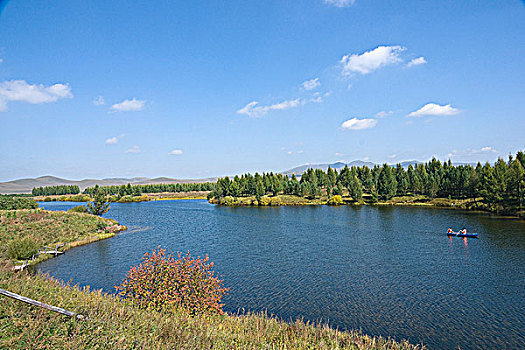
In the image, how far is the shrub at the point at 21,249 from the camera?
28.6 m

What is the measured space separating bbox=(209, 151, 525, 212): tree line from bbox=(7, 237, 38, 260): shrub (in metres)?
75.7

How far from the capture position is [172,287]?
44.8 feet

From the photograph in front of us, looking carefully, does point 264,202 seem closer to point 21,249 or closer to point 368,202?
point 368,202

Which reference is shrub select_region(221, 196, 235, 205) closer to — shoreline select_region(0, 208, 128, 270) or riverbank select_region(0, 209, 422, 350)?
shoreline select_region(0, 208, 128, 270)

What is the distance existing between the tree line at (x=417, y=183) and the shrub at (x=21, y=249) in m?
75.7

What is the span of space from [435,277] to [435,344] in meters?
11.0

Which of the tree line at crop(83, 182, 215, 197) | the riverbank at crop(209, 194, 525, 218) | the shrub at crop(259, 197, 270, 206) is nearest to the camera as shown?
the riverbank at crop(209, 194, 525, 218)

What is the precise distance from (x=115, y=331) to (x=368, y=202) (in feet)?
308

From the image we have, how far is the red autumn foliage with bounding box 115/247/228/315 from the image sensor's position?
13352 mm

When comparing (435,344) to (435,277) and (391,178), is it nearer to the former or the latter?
(435,277)

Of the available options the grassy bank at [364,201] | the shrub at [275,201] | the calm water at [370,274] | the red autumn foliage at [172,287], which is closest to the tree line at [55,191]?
the grassy bank at [364,201]

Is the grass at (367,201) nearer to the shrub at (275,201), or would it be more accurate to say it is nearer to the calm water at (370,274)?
the shrub at (275,201)

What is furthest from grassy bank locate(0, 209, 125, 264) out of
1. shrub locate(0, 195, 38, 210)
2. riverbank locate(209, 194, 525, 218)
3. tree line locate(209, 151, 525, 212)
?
tree line locate(209, 151, 525, 212)

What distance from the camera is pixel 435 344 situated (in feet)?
47.8
